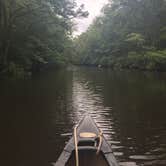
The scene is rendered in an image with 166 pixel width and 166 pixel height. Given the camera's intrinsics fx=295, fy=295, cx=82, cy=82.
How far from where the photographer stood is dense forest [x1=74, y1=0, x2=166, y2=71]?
48125 millimetres

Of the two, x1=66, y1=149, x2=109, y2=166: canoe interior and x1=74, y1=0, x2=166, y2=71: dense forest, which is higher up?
x1=74, y1=0, x2=166, y2=71: dense forest

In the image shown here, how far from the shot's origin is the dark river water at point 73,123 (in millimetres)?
7945

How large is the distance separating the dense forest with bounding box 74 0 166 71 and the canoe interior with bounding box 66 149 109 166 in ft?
125

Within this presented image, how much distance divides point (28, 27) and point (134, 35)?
874 inches

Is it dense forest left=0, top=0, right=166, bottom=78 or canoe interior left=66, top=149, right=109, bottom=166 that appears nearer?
canoe interior left=66, top=149, right=109, bottom=166

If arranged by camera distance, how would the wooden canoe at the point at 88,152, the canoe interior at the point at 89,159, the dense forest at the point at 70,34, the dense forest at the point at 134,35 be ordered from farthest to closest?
1. the dense forest at the point at 134,35
2. the dense forest at the point at 70,34
3. the canoe interior at the point at 89,159
4. the wooden canoe at the point at 88,152

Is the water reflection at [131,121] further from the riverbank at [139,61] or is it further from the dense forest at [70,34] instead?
the riverbank at [139,61]

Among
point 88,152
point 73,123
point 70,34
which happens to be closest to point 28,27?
point 70,34

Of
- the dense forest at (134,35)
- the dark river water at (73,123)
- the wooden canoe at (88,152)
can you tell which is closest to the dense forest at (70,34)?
the dense forest at (134,35)

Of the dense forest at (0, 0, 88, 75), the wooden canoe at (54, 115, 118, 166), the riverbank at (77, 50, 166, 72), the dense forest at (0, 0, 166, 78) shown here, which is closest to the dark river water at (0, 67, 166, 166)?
the wooden canoe at (54, 115, 118, 166)

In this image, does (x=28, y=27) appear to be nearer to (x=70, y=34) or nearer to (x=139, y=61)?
(x=70, y=34)

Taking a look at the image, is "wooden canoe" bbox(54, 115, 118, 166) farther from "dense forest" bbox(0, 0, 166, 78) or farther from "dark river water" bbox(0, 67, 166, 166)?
"dense forest" bbox(0, 0, 166, 78)

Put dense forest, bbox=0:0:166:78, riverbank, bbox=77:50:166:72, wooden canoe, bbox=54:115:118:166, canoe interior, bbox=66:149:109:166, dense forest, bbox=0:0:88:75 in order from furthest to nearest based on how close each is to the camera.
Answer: riverbank, bbox=77:50:166:72
dense forest, bbox=0:0:166:78
dense forest, bbox=0:0:88:75
canoe interior, bbox=66:149:109:166
wooden canoe, bbox=54:115:118:166

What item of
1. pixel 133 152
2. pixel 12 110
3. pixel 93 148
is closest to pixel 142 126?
pixel 133 152
